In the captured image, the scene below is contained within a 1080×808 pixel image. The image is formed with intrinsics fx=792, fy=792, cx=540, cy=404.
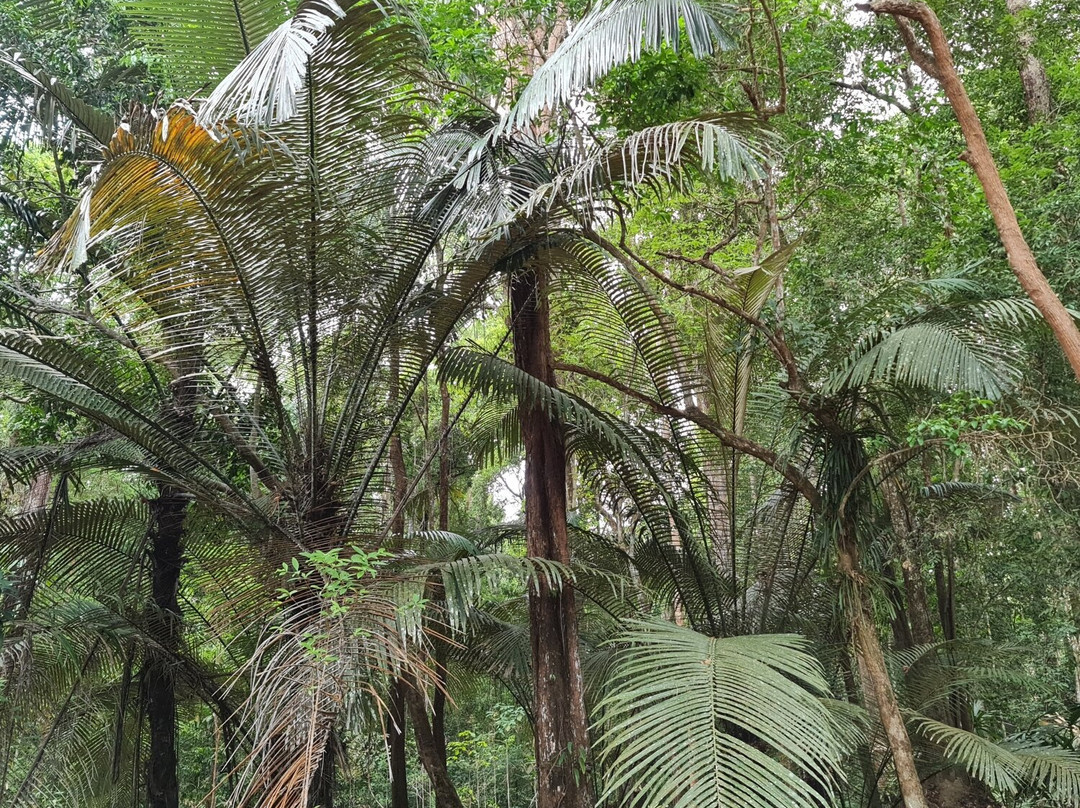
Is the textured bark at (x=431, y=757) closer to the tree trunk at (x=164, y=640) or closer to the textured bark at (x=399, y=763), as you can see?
the textured bark at (x=399, y=763)

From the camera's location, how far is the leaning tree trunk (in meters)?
4.50

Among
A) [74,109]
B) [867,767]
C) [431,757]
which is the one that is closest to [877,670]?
[867,767]

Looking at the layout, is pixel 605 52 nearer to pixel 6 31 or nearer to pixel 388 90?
pixel 388 90

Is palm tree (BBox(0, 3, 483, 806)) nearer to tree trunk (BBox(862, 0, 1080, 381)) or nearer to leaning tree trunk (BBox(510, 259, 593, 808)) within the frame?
leaning tree trunk (BBox(510, 259, 593, 808))

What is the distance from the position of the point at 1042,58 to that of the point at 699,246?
3.60m

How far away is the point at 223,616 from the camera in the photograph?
431 centimetres

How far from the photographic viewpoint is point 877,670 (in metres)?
4.28

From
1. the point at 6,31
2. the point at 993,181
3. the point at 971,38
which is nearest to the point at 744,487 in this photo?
the point at 993,181

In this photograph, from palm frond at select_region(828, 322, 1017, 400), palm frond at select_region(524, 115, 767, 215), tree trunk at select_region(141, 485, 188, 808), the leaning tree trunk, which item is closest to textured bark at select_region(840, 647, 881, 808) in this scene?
the leaning tree trunk

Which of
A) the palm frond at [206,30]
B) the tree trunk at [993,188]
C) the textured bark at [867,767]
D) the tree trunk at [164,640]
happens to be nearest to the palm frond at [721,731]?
the tree trunk at [993,188]

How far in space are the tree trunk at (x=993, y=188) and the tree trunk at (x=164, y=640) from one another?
195 inches

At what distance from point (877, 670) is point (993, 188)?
256 cm

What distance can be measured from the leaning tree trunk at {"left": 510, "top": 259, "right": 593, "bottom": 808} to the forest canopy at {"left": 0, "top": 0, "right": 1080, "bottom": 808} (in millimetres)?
25

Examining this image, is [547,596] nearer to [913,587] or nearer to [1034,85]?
[913,587]
